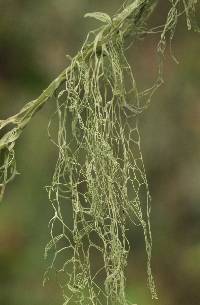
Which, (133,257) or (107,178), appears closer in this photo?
(107,178)

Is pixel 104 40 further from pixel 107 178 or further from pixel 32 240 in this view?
pixel 32 240

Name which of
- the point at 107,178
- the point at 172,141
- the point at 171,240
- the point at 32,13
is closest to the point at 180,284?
the point at 171,240

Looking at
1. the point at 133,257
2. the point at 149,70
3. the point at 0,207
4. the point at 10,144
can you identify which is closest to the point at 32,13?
the point at 149,70

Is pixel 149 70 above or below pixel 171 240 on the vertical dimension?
above

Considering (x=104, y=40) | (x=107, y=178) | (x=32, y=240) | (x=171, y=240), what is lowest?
(x=107, y=178)

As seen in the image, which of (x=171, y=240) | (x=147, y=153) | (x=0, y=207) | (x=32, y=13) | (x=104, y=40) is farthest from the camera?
(x=171, y=240)

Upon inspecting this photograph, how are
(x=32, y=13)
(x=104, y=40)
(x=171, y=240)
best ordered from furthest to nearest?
(x=171, y=240)
(x=32, y=13)
(x=104, y=40)

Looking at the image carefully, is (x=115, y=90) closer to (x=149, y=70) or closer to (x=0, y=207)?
(x=0, y=207)
